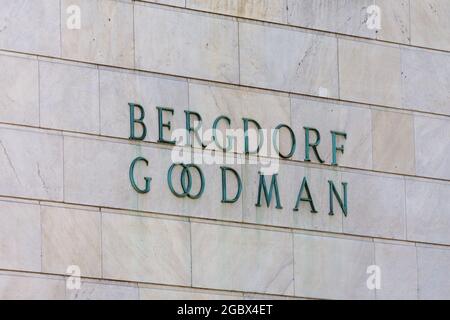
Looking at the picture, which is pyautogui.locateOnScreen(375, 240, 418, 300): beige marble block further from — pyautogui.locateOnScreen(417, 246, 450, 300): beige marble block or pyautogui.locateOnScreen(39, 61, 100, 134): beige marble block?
pyautogui.locateOnScreen(39, 61, 100, 134): beige marble block

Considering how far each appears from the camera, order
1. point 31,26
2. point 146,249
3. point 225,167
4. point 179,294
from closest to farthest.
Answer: point 31,26, point 146,249, point 179,294, point 225,167

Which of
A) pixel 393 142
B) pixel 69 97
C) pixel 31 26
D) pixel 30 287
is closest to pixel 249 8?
pixel 393 142

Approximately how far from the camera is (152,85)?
23.3m

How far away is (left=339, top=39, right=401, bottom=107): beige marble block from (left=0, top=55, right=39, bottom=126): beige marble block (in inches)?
162

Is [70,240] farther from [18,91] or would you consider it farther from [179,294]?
[18,91]

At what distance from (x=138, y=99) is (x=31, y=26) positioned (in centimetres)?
153

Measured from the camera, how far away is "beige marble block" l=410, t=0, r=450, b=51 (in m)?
25.4

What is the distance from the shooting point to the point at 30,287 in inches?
867

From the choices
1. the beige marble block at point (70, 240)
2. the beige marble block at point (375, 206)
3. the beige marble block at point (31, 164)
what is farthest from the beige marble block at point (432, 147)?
the beige marble block at point (31, 164)

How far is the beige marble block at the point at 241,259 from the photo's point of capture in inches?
912

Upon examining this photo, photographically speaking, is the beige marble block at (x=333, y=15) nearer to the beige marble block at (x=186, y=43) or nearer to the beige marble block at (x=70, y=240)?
the beige marble block at (x=186, y=43)

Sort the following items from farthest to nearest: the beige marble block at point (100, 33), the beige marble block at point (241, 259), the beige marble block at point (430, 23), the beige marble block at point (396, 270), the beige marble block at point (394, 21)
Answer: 1. the beige marble block at point (430, 23)
2. the beige marble block at point (394, 21)
3. the beige marble block at point (396, 270)
4. the beige marble block at point (241, 259)
5. the beige marble block at point (100, 33)

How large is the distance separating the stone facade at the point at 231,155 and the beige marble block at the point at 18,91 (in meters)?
0.02

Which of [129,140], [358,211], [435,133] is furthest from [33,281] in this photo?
[435,133]
